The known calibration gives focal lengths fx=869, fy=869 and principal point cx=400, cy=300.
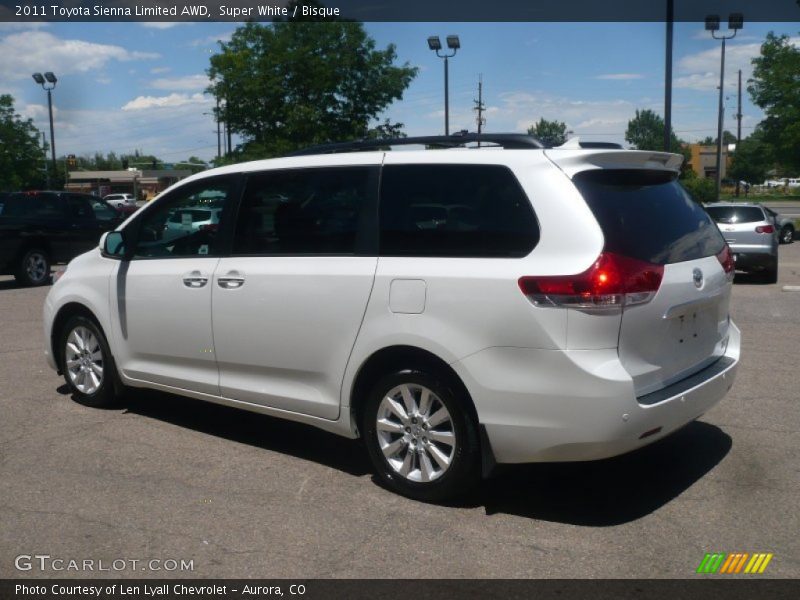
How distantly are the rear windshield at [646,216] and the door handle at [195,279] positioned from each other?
2582 mm

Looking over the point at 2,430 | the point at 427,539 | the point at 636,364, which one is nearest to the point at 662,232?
the point at 636,364

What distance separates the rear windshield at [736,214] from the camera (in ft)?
51.9

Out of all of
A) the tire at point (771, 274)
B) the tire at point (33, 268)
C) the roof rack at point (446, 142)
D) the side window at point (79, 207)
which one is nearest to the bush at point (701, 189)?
the tire at point (771, 274)

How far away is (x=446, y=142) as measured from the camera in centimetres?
504

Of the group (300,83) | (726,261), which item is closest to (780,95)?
(300,83)

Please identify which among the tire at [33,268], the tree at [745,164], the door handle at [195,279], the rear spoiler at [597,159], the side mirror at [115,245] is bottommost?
the tire at [33,268]

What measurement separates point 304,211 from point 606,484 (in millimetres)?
2425

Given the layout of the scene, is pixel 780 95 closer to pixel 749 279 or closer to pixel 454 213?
pixel 749 279

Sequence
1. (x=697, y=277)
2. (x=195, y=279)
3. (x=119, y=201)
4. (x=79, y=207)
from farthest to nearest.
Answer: (x=119, y=201)
(x=79, y=207)
(x=195, y=279)
(x=697, y=277)

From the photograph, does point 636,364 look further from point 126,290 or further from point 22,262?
point 22,262

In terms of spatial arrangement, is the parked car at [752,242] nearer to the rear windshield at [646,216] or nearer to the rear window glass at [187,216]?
the rear windshield at [646,216]

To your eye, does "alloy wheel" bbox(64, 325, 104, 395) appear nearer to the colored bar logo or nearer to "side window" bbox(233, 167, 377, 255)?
"side window" bbox(233, 167, 377, 255)

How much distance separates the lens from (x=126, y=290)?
625cm

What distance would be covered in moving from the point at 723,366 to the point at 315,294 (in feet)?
7.88
